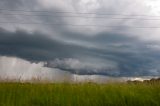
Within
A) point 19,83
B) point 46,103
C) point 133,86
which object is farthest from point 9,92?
point 133,86

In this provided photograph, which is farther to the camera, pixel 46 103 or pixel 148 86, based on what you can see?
pixel 148 86

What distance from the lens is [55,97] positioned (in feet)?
75.0

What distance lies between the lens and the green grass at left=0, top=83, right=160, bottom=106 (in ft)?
72.4

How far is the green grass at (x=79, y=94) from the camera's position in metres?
22.1

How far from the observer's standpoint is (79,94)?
923 inches

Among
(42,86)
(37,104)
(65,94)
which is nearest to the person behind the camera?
(37,104)

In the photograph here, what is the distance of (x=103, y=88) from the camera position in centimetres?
2423

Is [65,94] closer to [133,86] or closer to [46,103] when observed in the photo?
[46,103]

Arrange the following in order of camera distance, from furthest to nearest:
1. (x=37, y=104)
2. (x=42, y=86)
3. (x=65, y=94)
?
(x=42, y=86) < (x=65, y=94) < (x=37, y=104)

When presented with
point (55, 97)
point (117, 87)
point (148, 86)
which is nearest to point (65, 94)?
point (55, 97)

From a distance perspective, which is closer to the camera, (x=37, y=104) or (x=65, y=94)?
(x=37, y=104)

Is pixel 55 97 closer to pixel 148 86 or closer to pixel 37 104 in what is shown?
pixel 37 104

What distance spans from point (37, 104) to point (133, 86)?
233 inches

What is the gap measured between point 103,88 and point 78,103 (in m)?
2.56
